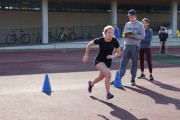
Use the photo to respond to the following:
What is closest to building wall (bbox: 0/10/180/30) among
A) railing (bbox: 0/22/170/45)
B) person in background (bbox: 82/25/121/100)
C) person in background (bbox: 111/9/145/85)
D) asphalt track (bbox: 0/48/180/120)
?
railing (bbox: 0/22/170/45)

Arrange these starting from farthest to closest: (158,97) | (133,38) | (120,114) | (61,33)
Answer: (61,33) < (133,38) < (158,97) < (120,114)

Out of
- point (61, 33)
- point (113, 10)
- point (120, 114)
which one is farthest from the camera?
point (113, 10)

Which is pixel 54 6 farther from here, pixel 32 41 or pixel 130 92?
pixel 130 92

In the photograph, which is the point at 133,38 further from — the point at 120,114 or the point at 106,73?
the point at 120,114

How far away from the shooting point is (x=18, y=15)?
3288 centimetres

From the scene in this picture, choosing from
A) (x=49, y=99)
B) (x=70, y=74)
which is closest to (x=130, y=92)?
(x=49, y=99)

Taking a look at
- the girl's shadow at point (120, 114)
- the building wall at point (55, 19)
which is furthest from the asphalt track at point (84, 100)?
the building wall at point (55, 19)

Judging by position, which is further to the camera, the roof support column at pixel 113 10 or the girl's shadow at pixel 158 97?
the roof support column at pixel 113 10

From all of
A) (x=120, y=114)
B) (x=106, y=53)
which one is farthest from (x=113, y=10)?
(x=120, y=114)

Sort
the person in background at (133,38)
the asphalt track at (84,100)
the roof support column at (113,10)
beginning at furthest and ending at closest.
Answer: the roof support column at (113,10)
the person in background at (133,38)
the asphalt track at (84,100)

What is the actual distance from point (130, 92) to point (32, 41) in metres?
23.7

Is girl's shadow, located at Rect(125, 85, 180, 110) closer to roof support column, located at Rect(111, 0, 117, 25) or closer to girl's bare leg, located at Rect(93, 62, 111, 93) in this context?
girl's bare leg, located at Rect(93, 62, 111, 93)

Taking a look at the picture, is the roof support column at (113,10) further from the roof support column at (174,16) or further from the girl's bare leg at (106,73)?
the girl's bare leg at (106,73)

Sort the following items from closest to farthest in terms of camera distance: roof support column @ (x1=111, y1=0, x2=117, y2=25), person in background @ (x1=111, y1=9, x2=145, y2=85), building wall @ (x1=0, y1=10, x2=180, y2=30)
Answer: person in background @ (x1=111, y1=9, x2=145, y2=85)
building wall @ (x1=0, y1=10, x2=180, y2=30)
roof support column @ (x1=111, y1=0, x2=117, y2=25)
